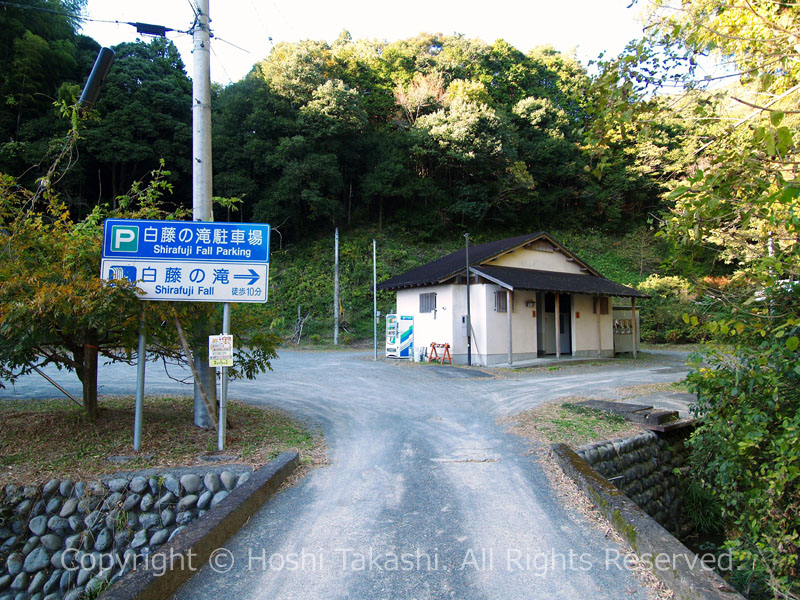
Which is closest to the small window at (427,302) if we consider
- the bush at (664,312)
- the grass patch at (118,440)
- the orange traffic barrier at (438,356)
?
the orange traffic barrier at (438,356)

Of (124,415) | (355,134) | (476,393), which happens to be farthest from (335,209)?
(124,415)

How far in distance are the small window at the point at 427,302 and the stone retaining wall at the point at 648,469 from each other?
10.5m

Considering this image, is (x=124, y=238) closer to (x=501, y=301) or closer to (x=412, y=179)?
(x=501, y=301)

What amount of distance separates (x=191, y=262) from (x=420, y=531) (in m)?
4.07

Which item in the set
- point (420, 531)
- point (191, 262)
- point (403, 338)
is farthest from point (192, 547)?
point (403, 338)

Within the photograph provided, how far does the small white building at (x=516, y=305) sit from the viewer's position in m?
15.6

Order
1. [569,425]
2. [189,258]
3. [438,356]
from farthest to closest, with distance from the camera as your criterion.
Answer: [438,356]
[569,425]
[189,258]

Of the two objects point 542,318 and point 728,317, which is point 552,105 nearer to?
point 542,318

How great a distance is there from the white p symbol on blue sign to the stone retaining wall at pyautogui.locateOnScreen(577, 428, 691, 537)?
600 centimetres

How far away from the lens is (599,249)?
114 feet

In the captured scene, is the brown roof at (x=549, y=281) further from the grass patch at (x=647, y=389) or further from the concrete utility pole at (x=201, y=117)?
the concrete utility pole at (x=201, y=117)

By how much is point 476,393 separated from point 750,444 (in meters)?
6.42

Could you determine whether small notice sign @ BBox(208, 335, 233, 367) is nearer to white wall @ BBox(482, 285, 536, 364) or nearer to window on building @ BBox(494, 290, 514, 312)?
white wall @ BBox(482, 285, 536, 364)

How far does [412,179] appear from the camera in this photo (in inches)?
1344
